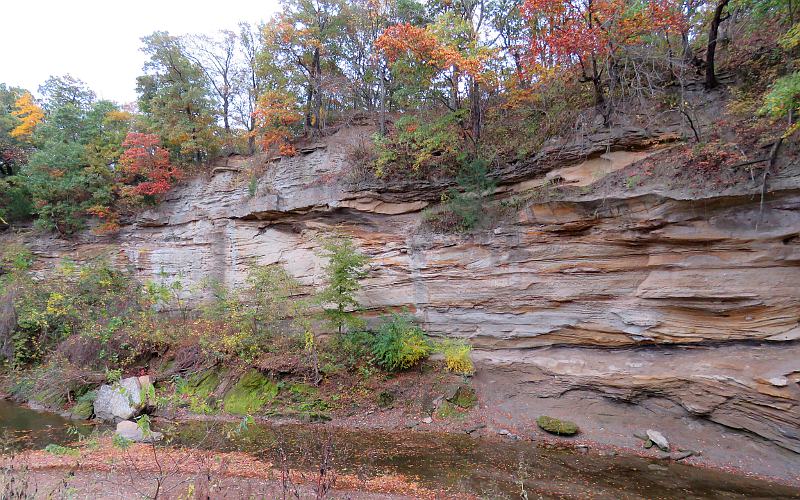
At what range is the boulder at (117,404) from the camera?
10664 millimetres

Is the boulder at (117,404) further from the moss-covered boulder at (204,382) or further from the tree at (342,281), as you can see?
the tree at (342,281)

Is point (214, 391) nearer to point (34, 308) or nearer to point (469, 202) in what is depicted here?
point (34, 308)

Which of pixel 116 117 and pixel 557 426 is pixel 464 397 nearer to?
pixel 557 426

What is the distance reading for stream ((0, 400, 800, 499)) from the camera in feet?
20.1

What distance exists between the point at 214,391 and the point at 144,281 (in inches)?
304

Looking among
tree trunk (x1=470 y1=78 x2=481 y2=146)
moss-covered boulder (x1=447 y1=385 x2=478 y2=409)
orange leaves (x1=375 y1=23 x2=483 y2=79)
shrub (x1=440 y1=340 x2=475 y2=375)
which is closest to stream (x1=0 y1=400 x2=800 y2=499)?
moss-covered boulder (x1=447 y1=385 x2=478 y2=409)

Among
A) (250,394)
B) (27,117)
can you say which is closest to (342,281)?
(250,394)

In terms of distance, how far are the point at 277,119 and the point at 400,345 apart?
10840 mm

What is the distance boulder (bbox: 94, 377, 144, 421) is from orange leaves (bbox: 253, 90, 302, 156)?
9.86 metres

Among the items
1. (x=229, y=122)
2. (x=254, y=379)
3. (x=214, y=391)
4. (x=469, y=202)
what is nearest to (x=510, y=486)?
(x=469, y=202)

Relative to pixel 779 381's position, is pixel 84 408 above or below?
below

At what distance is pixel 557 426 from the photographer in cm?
861

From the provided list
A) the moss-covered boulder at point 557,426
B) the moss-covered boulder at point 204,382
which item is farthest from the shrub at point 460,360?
the moss-covered boulder at point 204,382

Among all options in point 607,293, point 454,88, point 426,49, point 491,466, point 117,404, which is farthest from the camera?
point 454,88
